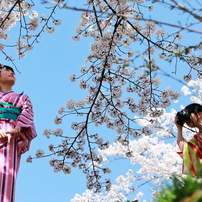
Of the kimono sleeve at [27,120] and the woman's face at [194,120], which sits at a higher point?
the kimono sleeve at [27,120]

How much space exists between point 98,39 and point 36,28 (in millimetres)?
792

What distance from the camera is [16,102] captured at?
10.7 feet

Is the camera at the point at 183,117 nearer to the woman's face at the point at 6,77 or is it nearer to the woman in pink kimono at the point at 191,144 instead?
the woman in pink kimono at the point at 191,144

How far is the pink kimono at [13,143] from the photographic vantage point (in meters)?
2.78

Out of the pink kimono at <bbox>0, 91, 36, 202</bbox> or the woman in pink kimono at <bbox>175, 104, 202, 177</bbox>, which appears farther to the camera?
the pink kimono at <bbox>0, 91, 36, 202</bbox>

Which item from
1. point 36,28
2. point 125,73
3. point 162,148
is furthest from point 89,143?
point 162,148

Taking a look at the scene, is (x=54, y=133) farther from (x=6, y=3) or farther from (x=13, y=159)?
(x=6, y=3)

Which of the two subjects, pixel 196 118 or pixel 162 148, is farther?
pixel 162 148

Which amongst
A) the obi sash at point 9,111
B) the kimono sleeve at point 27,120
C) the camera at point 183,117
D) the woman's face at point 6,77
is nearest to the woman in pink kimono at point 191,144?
the camera at point 183,117

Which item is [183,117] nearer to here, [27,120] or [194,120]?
[194,120]

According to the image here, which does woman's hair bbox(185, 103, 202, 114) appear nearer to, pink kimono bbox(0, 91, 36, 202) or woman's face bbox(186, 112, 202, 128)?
woman's face bbox(186, 112, 202, 128)

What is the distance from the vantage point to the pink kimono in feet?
9.12

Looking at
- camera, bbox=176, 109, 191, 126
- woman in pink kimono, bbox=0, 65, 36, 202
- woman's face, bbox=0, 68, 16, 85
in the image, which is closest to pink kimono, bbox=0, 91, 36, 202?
woman in pink kimono, bbox=0, 65, 36, 202

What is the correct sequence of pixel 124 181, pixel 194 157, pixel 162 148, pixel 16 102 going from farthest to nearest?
pixel 124 181
pixel 162 148
pixel 16 102
pixel 194 157
